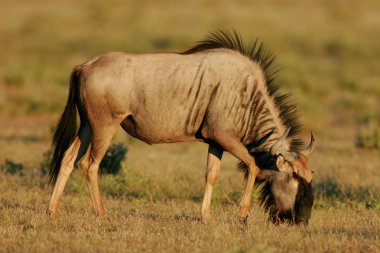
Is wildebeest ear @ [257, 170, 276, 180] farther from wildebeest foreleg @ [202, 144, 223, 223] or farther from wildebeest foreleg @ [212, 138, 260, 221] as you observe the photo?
wildebeest foreleg @ [202, 144, 223, 223]

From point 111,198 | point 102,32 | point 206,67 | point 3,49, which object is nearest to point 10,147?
point 111,198

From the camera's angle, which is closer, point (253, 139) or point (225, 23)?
point (253, 139)

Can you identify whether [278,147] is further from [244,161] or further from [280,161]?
[244,161]

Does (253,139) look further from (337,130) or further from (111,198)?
(337,130)

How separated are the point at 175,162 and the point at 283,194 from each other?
519cm

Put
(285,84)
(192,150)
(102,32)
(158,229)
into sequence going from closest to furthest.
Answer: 1. (158,229)
2. (192,150)
3. (285,84)
4. (102,32)

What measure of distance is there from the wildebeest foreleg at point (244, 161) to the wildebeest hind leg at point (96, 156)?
121 centimetres

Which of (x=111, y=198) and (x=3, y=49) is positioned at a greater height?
(x=111, y=198)

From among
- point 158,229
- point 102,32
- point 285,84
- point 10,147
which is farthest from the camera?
point 102,32

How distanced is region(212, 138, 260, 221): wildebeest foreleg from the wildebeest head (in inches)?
6.4

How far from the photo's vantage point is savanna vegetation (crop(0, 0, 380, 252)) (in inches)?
268

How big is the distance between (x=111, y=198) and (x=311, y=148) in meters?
3.17

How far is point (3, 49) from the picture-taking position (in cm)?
3462

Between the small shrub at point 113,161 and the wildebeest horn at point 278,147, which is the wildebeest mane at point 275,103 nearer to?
the wildebeest horn at point 278,147
